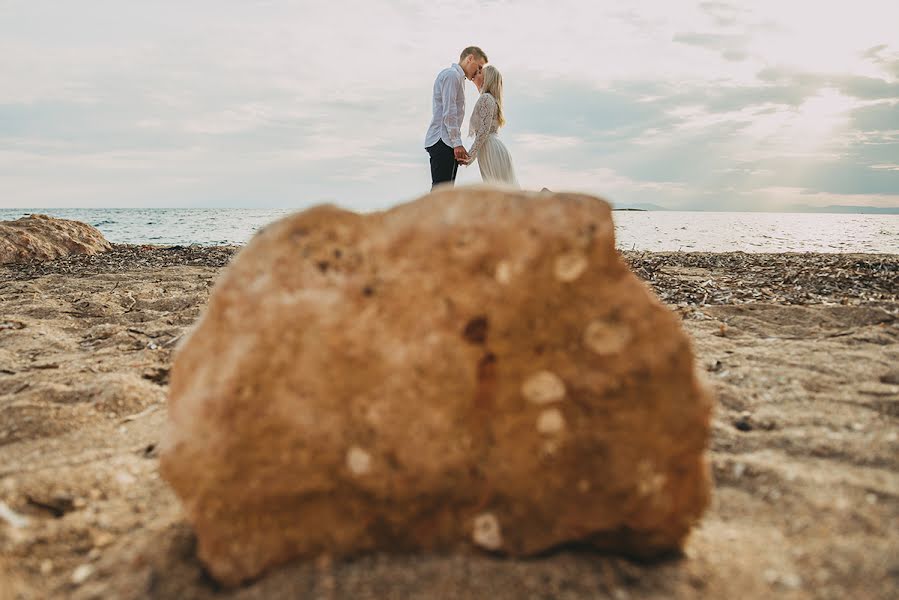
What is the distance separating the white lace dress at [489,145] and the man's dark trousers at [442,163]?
9.1 inches

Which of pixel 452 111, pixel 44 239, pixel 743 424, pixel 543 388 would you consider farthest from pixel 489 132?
pixel 44 239

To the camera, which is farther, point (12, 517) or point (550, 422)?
point (12, 517)

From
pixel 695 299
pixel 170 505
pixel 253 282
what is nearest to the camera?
pixel 253 282

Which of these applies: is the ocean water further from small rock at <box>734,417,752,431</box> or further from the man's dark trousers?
the man's dark trousers

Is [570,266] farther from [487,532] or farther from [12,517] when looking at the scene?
[12,517]

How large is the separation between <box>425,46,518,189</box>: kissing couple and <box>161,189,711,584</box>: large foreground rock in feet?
16.1

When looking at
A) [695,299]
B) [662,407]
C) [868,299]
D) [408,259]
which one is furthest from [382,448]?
[868,299]

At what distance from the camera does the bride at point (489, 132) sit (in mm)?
6289

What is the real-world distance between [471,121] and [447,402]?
213 inches

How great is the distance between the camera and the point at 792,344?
382 cm

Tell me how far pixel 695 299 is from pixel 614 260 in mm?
4475

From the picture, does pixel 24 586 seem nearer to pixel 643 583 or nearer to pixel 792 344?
pixel 643 583

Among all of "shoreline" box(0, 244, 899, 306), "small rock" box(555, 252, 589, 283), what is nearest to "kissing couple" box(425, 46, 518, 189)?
"shoreline" box(0, 244, 899, 306)

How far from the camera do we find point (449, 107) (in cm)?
616
